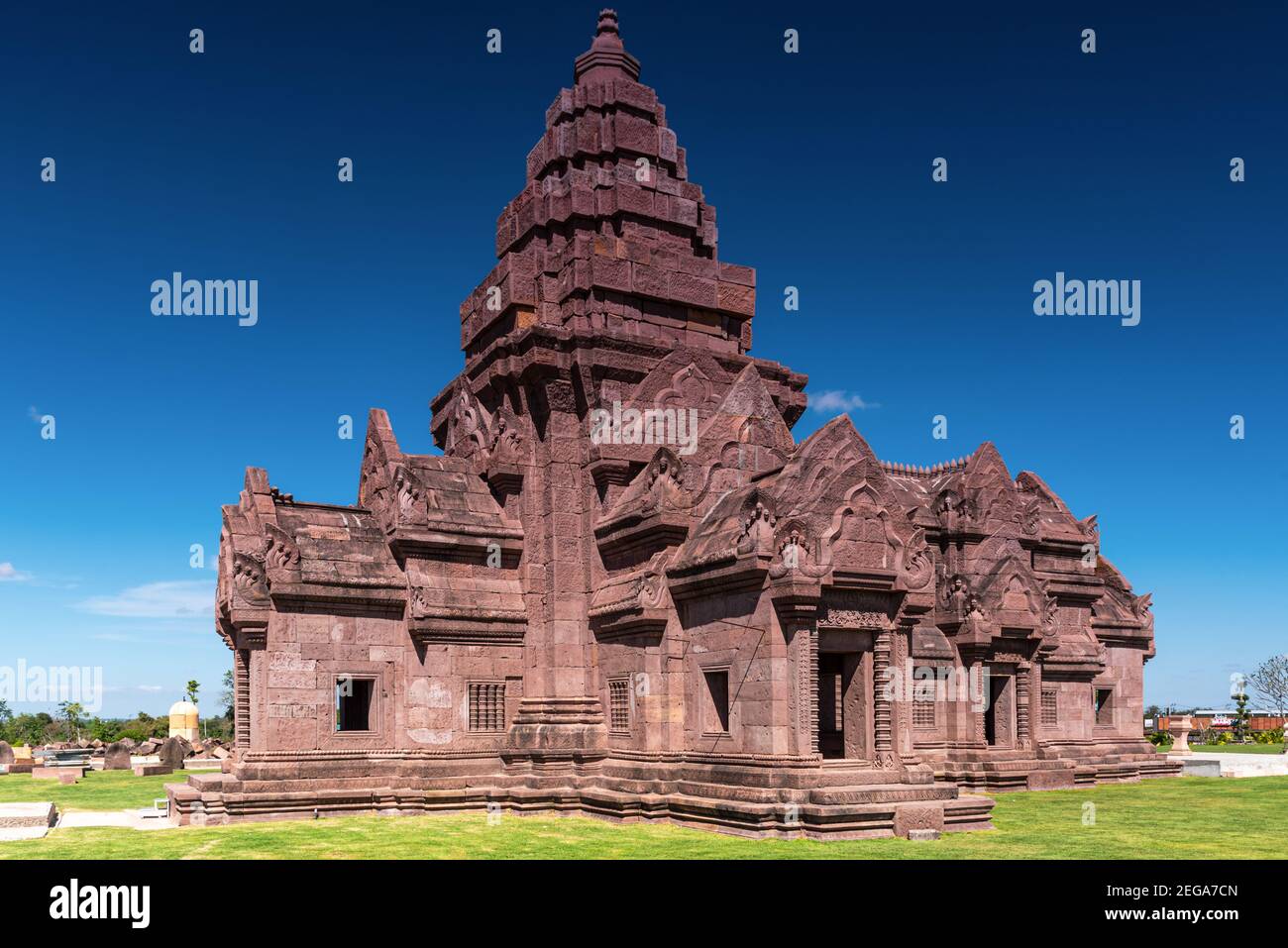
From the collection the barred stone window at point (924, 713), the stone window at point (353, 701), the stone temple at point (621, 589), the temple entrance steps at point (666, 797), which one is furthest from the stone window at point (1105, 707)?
the stone window at point (353, 701)

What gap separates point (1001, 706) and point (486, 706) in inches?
551

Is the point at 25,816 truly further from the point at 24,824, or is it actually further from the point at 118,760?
the point at 118,760

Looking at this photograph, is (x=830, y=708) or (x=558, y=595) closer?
(x=558, y=595)

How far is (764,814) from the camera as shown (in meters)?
18.1

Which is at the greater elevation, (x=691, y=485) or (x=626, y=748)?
(x=691, y=485)

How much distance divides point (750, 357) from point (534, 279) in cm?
538

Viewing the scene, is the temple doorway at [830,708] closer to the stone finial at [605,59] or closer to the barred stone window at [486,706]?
the barred stone window at [486,706]

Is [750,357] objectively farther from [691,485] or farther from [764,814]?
[764,814]

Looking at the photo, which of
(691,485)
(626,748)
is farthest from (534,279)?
(626,748)

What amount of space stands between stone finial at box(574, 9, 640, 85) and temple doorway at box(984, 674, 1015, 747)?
59.2 ft

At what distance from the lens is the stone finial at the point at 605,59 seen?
94.9ft

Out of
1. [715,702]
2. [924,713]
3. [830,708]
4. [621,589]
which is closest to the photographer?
[715,702]

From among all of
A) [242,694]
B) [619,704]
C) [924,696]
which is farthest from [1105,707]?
[242,694]

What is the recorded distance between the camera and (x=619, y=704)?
23.2 m
